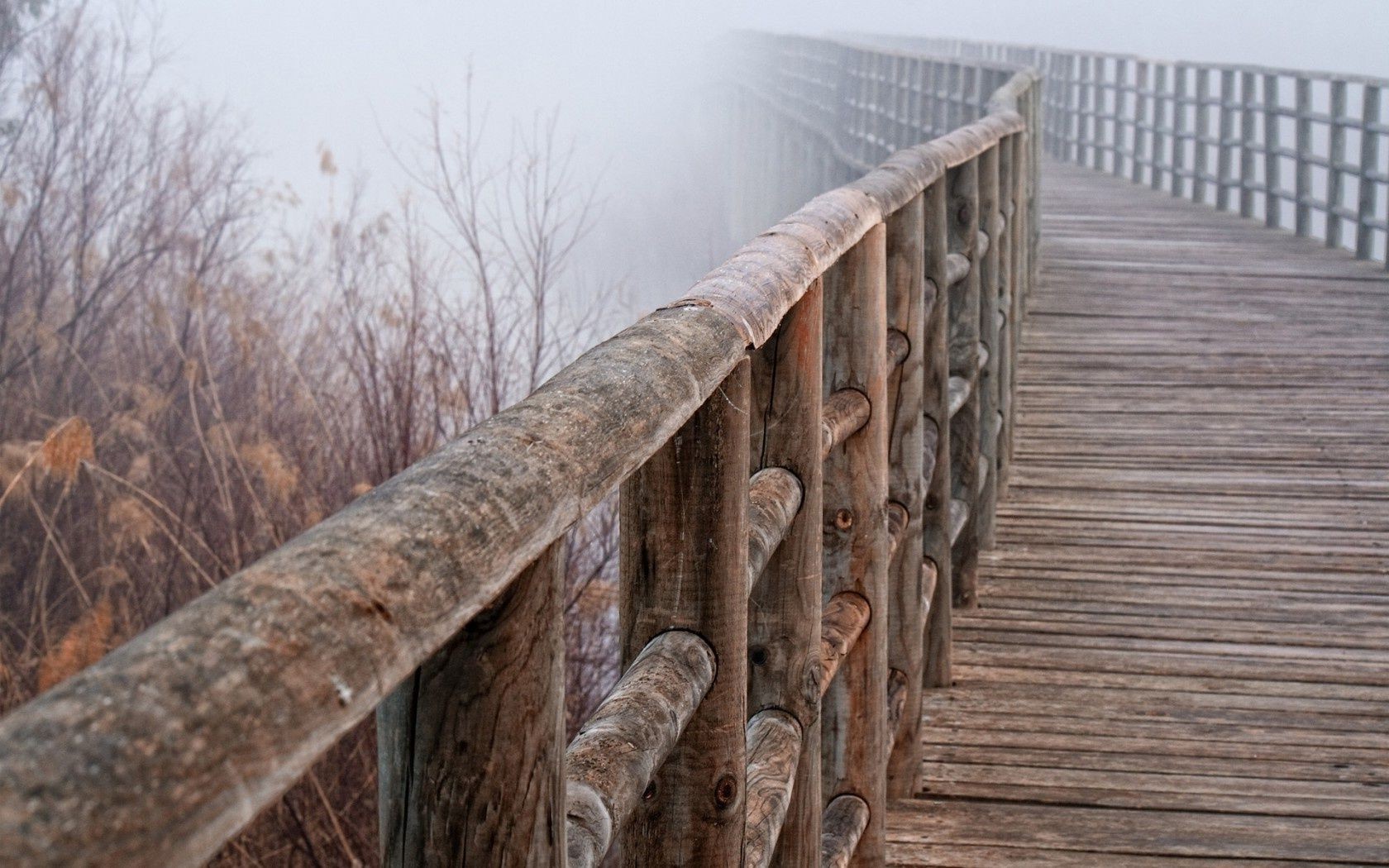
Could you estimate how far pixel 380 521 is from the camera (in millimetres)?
643

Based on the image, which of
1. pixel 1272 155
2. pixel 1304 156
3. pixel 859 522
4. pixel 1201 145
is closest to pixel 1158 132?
pixel 1201 145

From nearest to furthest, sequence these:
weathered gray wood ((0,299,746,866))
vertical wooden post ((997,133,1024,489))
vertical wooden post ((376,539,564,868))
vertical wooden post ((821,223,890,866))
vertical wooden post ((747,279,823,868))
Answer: weathered gray wood ((0,299,746,866)) < vertical wooden post ((376,539,564,868)) < vertical wooden post ((747,279,823,868)) < vertical wooden post ((821,223,890,866)) < vertical wooden post ((997,133,1024,489))

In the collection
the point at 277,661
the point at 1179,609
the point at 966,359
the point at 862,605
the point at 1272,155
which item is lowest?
the point at 1179,609

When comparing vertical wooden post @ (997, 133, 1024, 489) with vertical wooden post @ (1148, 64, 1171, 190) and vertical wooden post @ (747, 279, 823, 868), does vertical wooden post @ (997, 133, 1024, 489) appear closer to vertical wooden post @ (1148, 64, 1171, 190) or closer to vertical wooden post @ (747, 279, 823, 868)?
vertical wooden post @ (747, 279, 823, 868)

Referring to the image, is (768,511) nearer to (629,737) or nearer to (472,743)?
(629,737)

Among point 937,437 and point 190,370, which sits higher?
point 937,437

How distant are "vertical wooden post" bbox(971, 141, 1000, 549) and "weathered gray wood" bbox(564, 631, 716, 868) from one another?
9.44 ft

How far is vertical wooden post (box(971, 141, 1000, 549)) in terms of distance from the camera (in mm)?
4156

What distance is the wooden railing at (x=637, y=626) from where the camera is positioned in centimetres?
49

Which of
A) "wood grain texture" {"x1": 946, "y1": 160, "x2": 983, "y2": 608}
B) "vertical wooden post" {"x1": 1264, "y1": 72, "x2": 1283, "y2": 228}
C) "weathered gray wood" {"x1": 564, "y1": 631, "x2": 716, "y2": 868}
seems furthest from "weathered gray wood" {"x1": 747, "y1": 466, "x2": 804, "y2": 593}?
"vertical wooden post" {"x1": 1264, "y1": 72, "x2": 1283, "y2": 228}

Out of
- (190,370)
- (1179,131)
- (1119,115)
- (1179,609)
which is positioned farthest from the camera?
(1119,115)

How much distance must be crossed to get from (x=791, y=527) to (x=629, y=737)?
2.23 feet

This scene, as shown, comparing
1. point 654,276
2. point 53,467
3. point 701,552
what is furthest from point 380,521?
point 654,276

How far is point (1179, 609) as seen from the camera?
12.7 feet
